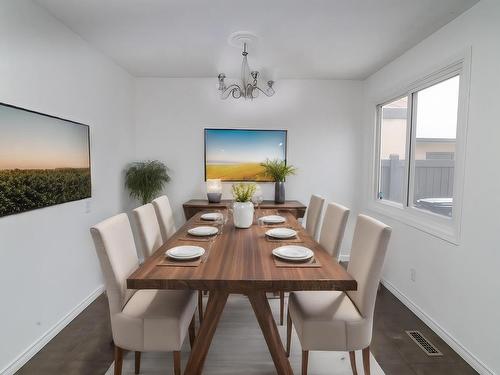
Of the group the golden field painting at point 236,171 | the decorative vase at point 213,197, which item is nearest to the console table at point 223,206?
the decorative vase at point 213,197

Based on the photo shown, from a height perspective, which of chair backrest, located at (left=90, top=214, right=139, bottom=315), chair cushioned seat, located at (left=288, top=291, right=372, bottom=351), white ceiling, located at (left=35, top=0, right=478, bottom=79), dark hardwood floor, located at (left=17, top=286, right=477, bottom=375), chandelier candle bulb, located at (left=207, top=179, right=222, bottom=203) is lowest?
dark hardwood floor, located at (left=17, top=286, right=477, bottom=375)

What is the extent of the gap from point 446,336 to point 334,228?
119 centimetres

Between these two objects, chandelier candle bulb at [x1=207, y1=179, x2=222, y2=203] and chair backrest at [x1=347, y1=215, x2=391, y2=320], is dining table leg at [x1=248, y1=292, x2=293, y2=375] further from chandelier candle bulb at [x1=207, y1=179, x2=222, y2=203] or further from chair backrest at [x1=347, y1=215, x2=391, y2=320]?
chandelier candle bulb at [x1=207, y1=179, x2=222, y2=203]

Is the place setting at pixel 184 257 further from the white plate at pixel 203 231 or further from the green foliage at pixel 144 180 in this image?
the green foliage at pixel 144 180

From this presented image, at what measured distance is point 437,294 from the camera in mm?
2400

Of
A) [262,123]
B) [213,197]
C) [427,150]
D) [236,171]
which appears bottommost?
[213,197]

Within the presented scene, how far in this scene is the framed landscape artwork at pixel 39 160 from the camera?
5.96 ft

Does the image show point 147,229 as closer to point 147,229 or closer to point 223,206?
point 147,229

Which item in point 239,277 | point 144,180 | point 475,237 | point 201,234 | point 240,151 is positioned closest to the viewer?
point 239,277

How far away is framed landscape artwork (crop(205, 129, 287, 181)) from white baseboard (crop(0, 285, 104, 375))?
6.53 ft

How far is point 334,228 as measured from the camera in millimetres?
2248

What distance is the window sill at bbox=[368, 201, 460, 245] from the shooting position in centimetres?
228

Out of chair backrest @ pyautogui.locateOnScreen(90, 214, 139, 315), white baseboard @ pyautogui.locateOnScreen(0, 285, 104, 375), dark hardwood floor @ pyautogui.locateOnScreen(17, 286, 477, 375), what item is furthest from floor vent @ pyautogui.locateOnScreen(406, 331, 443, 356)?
white baseboard @ pyautogui.locateOnScreen(0, 285, 104, 375)

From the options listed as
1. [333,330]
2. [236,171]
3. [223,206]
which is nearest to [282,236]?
[333,330]
